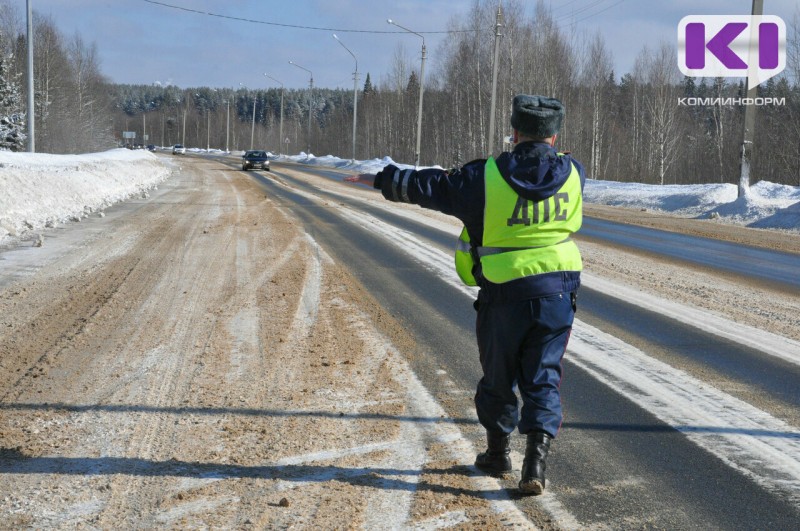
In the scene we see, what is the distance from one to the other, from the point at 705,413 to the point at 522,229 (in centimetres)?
214

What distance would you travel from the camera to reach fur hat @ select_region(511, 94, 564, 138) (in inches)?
143

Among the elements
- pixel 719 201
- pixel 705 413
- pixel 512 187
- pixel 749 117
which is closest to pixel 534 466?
pixel 512 187

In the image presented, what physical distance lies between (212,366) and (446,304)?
3.24 metres

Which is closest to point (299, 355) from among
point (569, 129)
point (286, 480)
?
point (286, 480)

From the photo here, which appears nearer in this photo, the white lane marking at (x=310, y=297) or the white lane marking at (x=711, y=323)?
the white lane marking at (x=711, y=323)

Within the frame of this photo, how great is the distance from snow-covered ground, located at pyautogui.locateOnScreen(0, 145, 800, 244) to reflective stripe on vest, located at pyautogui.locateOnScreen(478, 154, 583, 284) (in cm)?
1102

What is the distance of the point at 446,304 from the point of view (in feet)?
27.7

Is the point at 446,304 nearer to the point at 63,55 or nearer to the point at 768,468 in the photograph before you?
the point at 768,468

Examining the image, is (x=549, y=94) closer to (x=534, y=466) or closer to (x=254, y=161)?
(x=254, y=161)

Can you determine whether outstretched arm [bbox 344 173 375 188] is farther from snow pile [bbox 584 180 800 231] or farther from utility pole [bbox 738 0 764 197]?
utility pole [bbox 738 0 764 197]

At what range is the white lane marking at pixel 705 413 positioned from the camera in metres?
4.09

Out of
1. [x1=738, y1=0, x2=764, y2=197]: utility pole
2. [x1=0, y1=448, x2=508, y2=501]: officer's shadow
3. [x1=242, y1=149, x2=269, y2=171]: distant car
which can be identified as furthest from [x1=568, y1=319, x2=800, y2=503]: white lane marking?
[x1=242, y1=149, x2=269, y2=171]: distant car

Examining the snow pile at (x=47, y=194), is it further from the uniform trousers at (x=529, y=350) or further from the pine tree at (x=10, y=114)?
Answer: the pine tree at (x=10, y=114)

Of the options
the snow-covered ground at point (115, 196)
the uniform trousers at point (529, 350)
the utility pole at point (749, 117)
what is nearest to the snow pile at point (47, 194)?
the snow-covered ground at point (115, 196)
